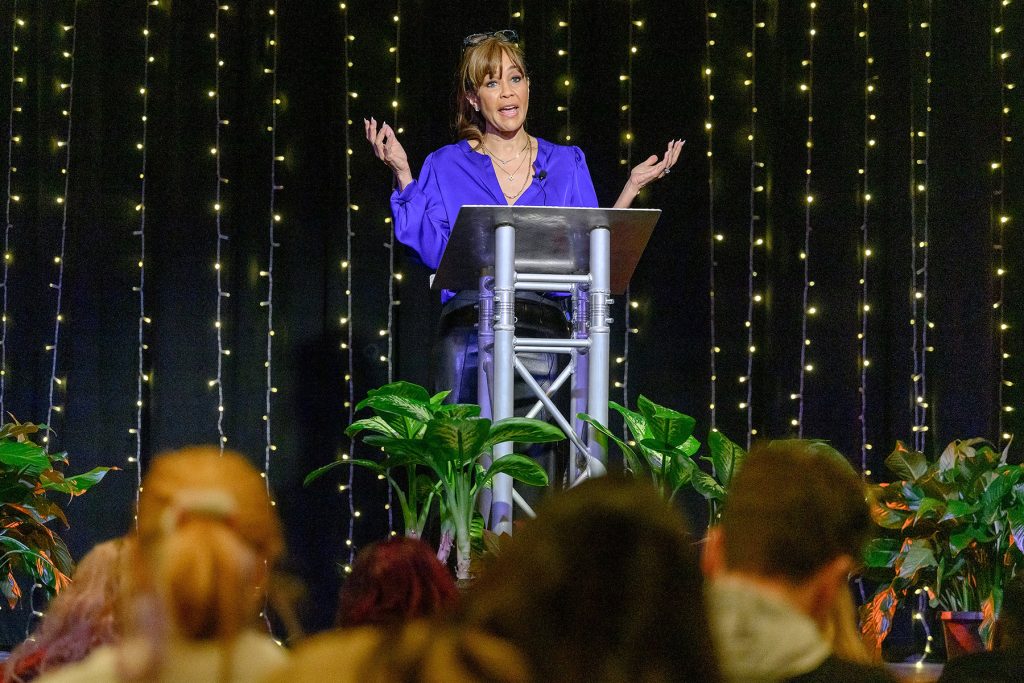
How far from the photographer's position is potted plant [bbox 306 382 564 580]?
104 inches

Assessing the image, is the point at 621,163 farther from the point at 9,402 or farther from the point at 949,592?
the point at 9,402

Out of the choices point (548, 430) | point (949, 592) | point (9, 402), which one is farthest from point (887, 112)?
point (9, 402)

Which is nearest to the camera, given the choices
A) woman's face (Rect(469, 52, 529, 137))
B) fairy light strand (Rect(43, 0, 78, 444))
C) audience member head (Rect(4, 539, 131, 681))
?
audience member head (Rect(4, 539, 131, 681))

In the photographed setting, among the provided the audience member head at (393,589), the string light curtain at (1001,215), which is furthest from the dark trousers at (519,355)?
the string light curtain at (1001,215)

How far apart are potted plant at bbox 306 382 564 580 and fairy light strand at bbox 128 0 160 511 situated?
1.45 metres

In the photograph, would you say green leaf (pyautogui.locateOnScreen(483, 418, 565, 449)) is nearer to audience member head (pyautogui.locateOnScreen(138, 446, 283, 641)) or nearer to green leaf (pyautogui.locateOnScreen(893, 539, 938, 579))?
green leaf (pyautogui.locateOnScreen(893, 539, 938, 579))

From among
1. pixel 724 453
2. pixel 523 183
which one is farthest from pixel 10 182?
pixel 724 453

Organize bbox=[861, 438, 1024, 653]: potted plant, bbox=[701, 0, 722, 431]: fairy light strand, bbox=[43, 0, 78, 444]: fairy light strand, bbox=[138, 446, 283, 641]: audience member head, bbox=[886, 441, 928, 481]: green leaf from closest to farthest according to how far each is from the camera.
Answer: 1. bbox=[138, 446, 283, 641]: audience member head
2. bbox=[861, 438, 1024, 653]: potted plant
3. bbox=[886, 441, 928, 481]: green leaf
4. bbox=[43, 0, 78, 444]: fairy light strand
5. bbox=[701, 0, 722, 431]: fairy light strand

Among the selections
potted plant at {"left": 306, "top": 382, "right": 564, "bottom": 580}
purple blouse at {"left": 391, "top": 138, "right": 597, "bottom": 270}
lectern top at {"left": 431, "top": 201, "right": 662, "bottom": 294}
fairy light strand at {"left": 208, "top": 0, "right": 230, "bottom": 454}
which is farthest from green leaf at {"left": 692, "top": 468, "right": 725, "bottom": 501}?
fairy light strand at {"left": 208, "top": 0, "right": 230, "bottom": 454}

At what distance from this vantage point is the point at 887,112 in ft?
13.6

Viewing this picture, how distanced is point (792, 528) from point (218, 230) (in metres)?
3.33

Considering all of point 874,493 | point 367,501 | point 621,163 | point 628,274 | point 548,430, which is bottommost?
point 367,501

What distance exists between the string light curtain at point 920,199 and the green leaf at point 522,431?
6.29 feet

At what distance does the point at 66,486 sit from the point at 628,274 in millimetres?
1594
